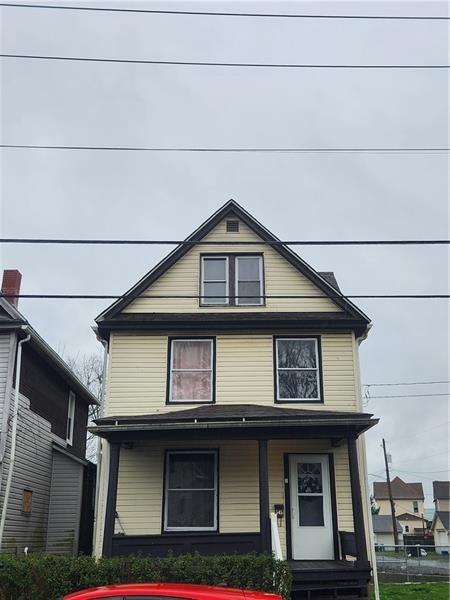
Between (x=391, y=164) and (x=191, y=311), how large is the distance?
19.6 ft

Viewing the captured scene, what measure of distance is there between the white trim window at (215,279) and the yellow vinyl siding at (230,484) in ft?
12.0

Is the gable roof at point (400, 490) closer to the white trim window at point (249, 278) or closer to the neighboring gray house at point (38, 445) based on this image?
the neighboring gray house at point (38, 445)

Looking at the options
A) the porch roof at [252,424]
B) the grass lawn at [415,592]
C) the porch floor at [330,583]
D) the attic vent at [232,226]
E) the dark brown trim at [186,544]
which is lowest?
the grass lawn at [415,592]

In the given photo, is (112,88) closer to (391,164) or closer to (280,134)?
(280,134)

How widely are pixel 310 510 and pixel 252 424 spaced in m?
2.88

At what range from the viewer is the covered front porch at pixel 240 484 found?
11.2 m

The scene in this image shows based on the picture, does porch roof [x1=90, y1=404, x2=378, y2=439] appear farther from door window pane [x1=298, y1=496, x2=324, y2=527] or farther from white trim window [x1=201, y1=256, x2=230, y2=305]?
white trim window [x1=201, y1=256, x2=230, y2=305]

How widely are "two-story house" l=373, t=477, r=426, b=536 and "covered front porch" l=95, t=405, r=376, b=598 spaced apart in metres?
70.1

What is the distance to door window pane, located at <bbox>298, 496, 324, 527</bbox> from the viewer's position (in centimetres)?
1274

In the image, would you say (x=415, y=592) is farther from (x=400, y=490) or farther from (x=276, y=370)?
(x=400, y=490)

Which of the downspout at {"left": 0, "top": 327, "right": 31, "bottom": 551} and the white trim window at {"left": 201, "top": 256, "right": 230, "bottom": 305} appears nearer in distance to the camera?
the downspout at {"left": 0, "top": 327, "right": 31, "bottom": 551}

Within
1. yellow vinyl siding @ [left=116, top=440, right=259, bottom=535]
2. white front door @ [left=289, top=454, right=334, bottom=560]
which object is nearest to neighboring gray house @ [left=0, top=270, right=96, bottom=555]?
yellow vinyl siding @ [left=116, top=440, right=259, bottom=535]

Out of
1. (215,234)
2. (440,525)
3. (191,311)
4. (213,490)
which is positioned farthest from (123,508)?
(440,525)

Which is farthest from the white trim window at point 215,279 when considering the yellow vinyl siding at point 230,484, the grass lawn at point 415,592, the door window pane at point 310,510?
the grass lawn at point 415,592
